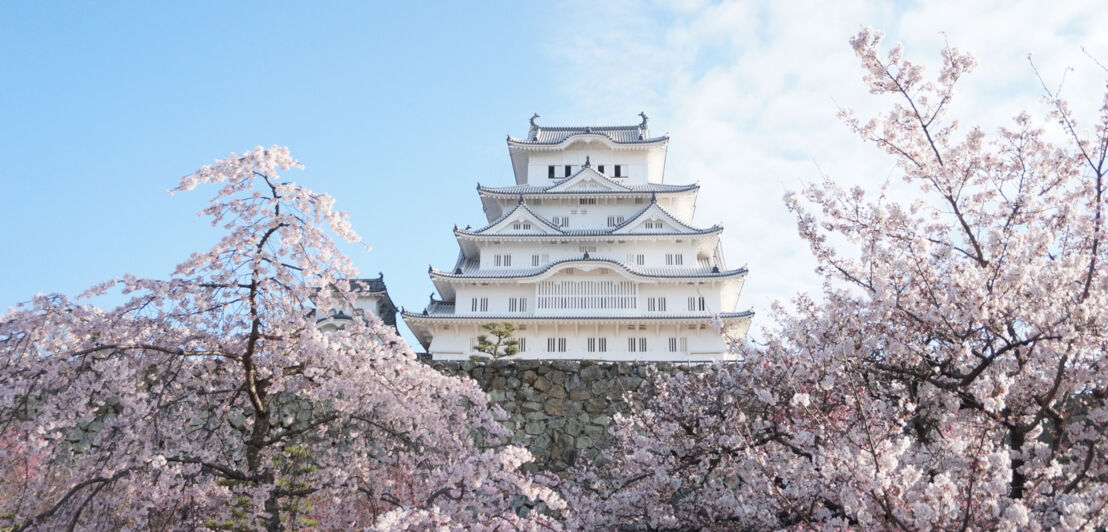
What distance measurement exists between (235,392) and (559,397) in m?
9.94

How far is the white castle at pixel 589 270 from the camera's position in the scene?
24438mm

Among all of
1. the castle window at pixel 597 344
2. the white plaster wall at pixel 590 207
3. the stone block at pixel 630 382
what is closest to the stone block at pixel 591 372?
the stone block at pixel 630 382

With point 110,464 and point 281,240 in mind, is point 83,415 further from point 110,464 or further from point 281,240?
point 281,240

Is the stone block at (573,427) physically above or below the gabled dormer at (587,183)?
below

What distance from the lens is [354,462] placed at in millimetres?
7438

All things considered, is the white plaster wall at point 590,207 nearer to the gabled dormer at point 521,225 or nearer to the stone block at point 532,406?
the gabled dormer at point 521,225

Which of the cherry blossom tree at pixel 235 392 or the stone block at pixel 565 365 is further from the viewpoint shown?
the stone block at pixel 565 365

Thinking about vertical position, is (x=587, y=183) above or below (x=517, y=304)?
above

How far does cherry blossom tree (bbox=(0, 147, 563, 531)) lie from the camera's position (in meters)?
6.16

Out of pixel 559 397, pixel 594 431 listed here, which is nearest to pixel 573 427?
pixel 594 431

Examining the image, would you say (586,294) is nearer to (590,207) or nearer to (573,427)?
(590,207)

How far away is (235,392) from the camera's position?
7324mm

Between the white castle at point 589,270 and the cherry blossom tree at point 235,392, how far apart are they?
16.8m

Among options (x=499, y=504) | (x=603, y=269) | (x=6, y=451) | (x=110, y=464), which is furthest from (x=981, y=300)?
(x=603, y=269)
